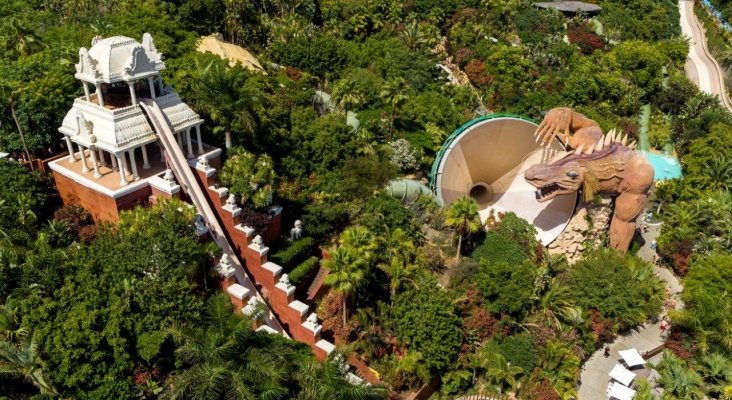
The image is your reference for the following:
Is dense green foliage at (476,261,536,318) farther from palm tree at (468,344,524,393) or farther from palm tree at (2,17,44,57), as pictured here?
palm tree at (2,17,44,57)

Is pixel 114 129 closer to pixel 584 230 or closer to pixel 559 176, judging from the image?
pixel 559 176

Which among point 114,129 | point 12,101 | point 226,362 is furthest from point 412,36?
point 226,362

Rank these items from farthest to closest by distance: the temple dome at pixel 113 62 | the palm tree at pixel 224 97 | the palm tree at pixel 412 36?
the palm tree at pixel 412 36 → the palm tree at pixel 224 97 → the temple dome at pixel 113 62

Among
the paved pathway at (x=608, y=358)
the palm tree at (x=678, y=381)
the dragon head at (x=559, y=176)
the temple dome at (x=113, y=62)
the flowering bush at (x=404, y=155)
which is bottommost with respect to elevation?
the paved pathway at (x=608, y=358)

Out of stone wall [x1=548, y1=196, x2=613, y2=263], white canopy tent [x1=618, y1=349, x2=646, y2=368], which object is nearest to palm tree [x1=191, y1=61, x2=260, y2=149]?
stone wall [x1=548, y1=196, x2=613, y2=263]

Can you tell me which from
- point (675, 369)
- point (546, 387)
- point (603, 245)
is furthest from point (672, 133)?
point (546, 387)

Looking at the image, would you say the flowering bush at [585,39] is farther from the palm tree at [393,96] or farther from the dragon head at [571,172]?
the dragon head at [571,172]

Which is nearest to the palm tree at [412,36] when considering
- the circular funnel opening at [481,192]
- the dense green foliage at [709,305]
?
the circular funnel opening at [481,192]
